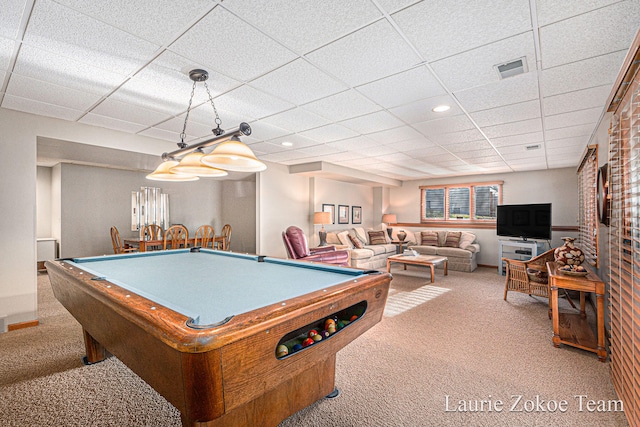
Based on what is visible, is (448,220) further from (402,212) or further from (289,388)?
(289,388)

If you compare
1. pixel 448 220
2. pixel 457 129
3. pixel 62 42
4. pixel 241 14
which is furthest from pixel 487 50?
pixel 448 220

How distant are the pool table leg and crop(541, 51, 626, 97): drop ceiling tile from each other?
4.09 metres

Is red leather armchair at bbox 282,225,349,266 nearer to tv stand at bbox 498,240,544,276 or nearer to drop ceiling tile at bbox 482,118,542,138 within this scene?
drop ceiling tile at bbox 482,118,542,138

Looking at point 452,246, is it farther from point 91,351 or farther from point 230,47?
point 91,351

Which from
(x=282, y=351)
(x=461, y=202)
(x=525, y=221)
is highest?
(x=461, y=202)

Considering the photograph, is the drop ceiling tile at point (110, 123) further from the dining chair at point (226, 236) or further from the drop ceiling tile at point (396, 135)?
the drop ceiling tile at point (396, 135)

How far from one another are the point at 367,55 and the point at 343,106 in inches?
37.5

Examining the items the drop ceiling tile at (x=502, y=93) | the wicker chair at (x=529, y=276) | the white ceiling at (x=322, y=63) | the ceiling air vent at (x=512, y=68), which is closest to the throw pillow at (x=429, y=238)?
the wicker chair at (x=529, y=276)

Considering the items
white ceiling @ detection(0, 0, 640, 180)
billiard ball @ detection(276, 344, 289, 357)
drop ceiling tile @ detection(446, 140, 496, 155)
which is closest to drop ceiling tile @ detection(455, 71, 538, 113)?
white ceiling @ detection(0, 0, 640, 180)

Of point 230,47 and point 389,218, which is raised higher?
point 230,47

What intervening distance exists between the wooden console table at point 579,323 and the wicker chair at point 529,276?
2.04ft

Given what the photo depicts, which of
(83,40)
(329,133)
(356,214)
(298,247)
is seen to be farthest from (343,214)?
(83,40)

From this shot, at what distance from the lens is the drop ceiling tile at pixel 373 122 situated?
325 cm

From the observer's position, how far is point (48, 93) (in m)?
2.70
